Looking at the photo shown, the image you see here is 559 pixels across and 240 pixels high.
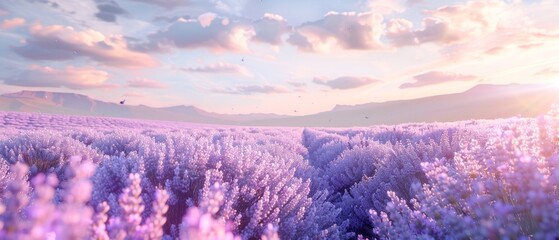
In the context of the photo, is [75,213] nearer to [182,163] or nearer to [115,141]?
[182,163]

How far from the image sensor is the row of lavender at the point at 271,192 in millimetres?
1372

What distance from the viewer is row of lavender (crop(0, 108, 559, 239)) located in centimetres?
137

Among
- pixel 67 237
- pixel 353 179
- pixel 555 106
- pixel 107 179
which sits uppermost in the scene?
pixel 555 106

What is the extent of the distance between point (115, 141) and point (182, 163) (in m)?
5.43

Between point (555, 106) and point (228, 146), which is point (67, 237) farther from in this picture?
point (228, 146)

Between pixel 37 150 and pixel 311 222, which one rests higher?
pixel 37 150

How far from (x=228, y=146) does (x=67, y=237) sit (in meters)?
3.87

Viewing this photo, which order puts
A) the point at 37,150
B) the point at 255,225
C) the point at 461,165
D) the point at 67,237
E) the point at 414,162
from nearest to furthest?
the point at 67,237, the point at 461,165, the point at 255,225, the point at 414,162, the point at 37,150

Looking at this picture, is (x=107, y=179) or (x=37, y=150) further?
(x=37, y=150)

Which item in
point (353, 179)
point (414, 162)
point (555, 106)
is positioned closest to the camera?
point (555, 106)

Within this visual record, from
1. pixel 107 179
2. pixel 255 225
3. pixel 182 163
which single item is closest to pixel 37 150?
pixel 107 179

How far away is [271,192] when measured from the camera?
4297mm

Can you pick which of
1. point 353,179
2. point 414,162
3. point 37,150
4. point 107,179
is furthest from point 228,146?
point 37,150

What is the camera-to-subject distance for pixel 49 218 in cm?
108
